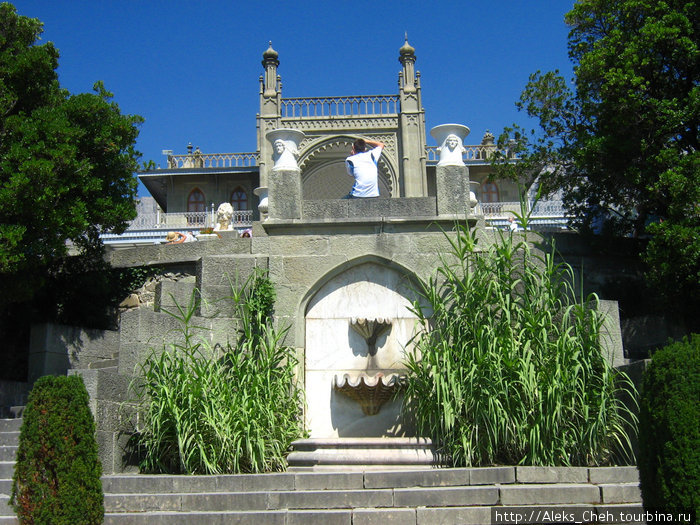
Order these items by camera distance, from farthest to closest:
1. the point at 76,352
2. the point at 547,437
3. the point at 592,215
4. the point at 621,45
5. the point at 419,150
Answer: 1. the point at 419,150
2. the point at 592,215
3. the point at 621,45
4. the point at 76,352
5. the point at 547,437

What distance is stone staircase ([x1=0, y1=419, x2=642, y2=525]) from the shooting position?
605cm

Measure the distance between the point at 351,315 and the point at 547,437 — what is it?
9.32 ft

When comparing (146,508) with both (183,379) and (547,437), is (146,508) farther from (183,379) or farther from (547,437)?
(547,437)

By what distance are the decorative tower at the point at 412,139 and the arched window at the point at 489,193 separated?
261 cm

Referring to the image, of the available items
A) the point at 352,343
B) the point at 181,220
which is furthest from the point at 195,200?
the point at 352,343

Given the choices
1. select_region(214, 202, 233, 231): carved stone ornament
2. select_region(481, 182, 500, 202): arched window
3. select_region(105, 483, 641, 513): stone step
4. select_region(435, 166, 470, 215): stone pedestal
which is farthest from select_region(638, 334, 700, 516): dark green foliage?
select_region(481, 182, 500, 202): arched window

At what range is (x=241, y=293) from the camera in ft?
28.3

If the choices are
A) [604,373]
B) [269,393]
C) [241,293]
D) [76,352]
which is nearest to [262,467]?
[269,393]

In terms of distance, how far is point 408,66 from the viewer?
1329 inches

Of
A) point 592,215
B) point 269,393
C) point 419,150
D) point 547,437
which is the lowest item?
point 547,437

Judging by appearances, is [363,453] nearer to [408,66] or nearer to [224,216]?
[224,216]

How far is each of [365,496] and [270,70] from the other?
29892 millimetres

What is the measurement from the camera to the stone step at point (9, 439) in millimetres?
7859

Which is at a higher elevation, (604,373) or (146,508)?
(604,373)
